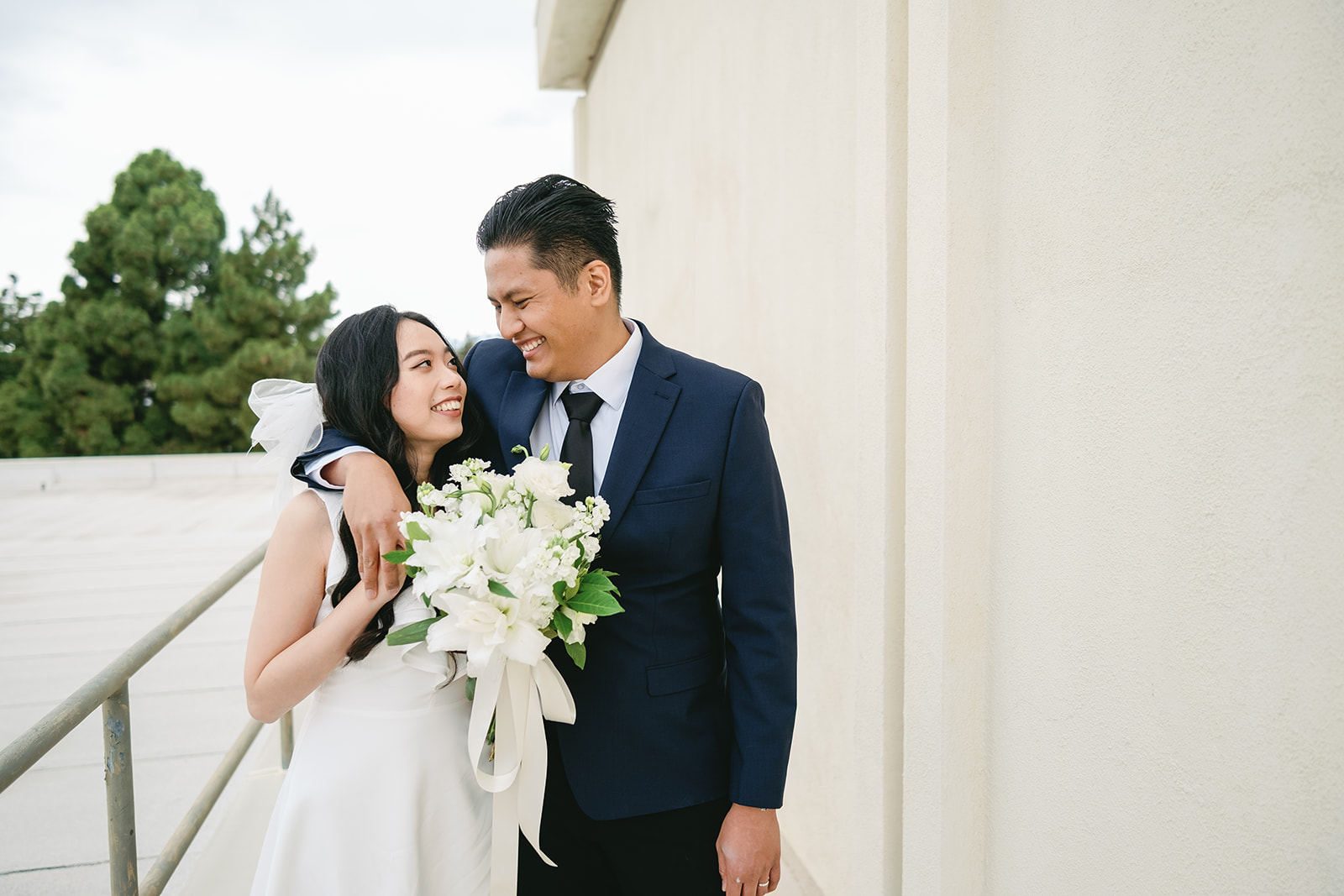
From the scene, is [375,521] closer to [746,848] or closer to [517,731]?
[517,731]

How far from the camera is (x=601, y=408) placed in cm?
196

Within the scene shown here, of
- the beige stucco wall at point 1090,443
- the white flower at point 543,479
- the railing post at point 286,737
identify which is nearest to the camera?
the beige stucco wall at point 1090,443

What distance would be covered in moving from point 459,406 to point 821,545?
4.34ft

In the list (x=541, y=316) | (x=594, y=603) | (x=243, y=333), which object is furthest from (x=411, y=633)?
(x=243, y=333)

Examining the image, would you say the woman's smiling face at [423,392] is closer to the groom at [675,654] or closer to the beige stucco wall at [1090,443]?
the groom at [675,654]

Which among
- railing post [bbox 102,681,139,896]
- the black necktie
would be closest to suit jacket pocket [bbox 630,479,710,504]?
the black necktie

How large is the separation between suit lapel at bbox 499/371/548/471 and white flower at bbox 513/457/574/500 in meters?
0.39

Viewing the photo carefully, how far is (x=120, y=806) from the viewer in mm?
1904

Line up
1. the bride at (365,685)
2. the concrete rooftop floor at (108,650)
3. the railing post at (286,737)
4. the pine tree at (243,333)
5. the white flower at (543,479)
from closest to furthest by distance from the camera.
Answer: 1. the white flower at (543,479)
2. the bride at (365,685)
3. the railing post at (286,737)
4. the concrete rooftop floor at (108,650)
5. the pine tree at (243,333)

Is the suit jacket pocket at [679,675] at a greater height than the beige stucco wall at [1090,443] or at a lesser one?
lesser

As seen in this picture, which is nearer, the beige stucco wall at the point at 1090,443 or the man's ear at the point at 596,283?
the beige stucco wall at the point at 1090,443

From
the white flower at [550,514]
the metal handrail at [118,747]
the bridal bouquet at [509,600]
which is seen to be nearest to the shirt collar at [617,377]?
the bridal bouquet at [509,600]

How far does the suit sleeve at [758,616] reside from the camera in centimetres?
180

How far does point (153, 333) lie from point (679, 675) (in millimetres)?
24176
